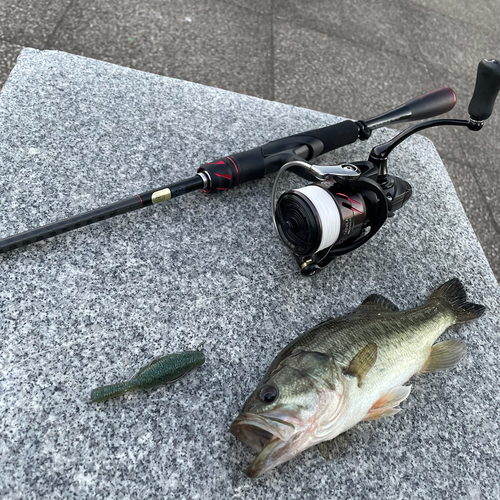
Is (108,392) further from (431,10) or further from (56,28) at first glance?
(431,10)

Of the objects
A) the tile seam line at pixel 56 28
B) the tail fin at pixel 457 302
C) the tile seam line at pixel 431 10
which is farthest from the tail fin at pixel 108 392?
the tile seam line at pixel 431 10

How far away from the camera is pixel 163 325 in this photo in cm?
156

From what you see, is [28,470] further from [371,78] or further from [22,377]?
[371,78]

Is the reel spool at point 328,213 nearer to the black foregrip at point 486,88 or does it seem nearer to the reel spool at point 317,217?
the reel spool at point 317,217

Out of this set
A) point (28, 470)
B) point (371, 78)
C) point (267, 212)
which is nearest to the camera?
point (28, 470)

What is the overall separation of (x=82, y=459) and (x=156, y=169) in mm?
1166

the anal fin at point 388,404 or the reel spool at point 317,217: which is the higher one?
the reel spool at point 317,217

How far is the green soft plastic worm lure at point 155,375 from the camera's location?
134 centimetres

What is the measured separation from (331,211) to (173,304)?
2.02ft

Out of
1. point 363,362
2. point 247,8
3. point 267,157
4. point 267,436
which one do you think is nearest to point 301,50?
point 247,8

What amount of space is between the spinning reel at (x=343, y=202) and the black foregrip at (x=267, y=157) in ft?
0.84

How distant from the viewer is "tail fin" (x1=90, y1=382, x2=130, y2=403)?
52.7 inches

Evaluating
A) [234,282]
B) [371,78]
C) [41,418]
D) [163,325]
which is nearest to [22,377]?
[41,418]

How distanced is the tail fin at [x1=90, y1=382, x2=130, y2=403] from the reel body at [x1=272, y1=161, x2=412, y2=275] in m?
0.74
